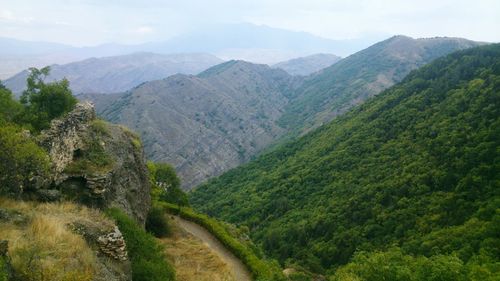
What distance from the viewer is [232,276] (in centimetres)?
3186

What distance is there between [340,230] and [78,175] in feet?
267

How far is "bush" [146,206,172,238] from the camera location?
126ft

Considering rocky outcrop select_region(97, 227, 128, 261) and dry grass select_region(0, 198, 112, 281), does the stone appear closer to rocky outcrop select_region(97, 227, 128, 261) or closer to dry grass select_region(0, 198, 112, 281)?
dry grass select_region(0, 198, 112, 281)

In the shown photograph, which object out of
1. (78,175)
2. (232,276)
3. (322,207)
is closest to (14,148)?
(78,175)

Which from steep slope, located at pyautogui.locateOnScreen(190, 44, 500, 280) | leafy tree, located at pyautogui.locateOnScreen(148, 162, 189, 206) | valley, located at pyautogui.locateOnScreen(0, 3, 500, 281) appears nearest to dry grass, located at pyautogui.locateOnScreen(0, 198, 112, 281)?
valley, located at pyautogui.locateOnScreen(0, 3, 500, 281)

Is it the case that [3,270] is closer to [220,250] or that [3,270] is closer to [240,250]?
[240,250]

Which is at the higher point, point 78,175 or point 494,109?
point 78,175

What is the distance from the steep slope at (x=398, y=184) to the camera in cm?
7944

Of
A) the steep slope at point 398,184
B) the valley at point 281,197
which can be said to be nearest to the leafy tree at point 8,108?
the valley at point 281,197

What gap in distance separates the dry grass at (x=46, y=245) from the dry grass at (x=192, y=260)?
512 inches

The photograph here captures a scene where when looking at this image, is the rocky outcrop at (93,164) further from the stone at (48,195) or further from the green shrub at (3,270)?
the green shrub at (3,270)

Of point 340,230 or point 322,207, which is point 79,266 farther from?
point 322,207

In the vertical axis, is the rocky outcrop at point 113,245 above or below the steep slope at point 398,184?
above

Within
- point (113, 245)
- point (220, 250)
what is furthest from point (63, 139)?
point (220, 250)
